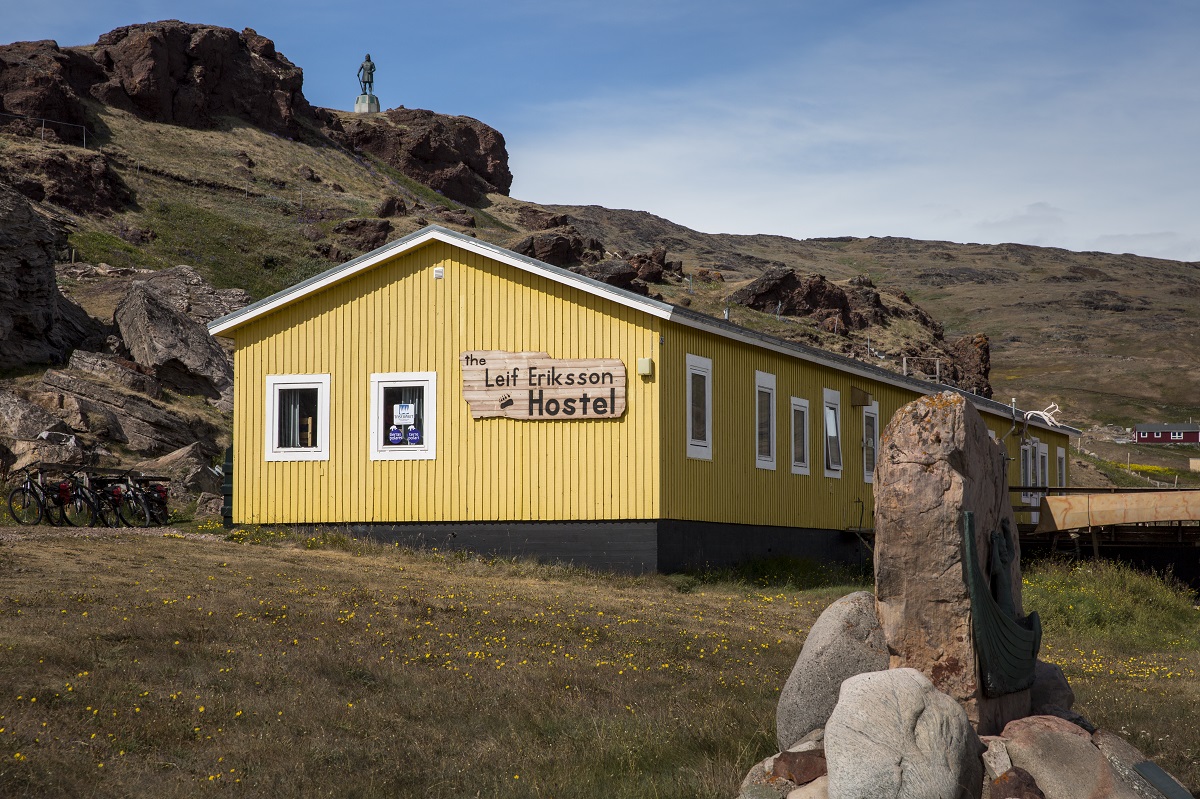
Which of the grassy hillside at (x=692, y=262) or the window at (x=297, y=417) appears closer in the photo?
the window at (x=297, y=417)

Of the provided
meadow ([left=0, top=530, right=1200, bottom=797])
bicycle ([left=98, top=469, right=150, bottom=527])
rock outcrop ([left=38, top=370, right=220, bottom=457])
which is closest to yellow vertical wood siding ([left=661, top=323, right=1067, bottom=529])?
meadow ([left=0, top=530, right=1200, bottom=797])

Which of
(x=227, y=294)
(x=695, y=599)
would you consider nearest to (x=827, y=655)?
(x=695, y=599)

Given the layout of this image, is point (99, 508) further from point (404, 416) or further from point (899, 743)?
point (899, 743)

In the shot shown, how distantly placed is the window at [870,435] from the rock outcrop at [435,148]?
73.5 meters

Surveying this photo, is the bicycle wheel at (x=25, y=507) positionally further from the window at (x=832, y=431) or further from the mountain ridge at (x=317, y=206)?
the mountain ridge at (x=317, y=206)

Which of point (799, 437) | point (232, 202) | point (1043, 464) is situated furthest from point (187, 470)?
point (232, 202)

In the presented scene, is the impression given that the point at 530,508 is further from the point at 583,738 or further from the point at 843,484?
the point at 583,738

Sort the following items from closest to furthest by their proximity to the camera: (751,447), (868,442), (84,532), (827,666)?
(827,666)
(84,532)
(751,447)
(868,442)

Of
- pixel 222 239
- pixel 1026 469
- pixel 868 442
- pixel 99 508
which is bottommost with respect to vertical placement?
pixel 99 508

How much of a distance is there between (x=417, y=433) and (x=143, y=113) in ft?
214

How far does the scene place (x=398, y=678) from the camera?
11359mm

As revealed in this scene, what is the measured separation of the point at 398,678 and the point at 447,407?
33.8 feet

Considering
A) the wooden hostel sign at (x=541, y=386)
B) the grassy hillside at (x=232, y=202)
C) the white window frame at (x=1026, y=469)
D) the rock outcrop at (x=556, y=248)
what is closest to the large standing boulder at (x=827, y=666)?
the wooden hostel sign at (x=541, y=386)

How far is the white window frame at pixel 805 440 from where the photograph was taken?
24672mm
